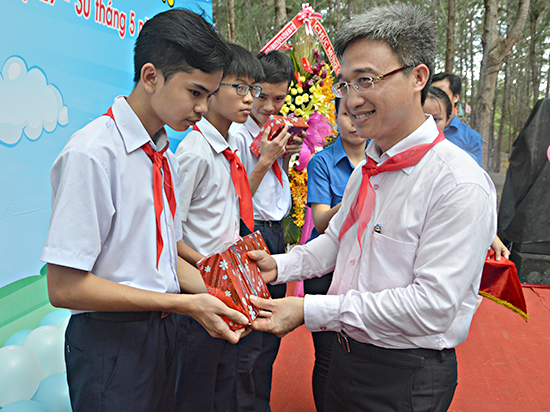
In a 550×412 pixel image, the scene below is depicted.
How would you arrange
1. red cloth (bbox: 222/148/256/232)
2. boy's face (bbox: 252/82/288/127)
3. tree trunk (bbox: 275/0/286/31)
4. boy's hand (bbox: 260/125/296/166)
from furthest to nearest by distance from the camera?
1. tree trunk (bbox: 275/0/286/31)
2. boy's face (bbox: 252/82/288/127)
3. boy's hand (bbox: 260/125/296/166)
4. red cloth (bbox: 222/148/256/232)

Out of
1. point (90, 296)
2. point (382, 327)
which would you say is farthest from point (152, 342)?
point (382, 327)

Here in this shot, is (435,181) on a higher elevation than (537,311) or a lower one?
higher

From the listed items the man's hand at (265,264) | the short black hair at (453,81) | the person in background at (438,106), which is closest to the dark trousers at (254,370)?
the man's hand at (265,264)

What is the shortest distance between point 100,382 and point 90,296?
291 millimetres

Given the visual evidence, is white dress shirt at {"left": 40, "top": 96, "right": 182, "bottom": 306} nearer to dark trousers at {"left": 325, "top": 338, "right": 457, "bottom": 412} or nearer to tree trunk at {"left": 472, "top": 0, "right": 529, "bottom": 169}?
dark trousers at {"left": 325, "top": 338, "right": 457, "bottom": 412}

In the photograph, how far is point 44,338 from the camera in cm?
229

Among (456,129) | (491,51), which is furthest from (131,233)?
(491,51)

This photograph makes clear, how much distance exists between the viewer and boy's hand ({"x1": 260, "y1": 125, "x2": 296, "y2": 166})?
249cm

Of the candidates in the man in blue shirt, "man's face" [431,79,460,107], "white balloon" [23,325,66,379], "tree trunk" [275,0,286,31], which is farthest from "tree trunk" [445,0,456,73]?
"white balloon" [23,325,66,379]

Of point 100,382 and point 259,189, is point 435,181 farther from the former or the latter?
point 259,189

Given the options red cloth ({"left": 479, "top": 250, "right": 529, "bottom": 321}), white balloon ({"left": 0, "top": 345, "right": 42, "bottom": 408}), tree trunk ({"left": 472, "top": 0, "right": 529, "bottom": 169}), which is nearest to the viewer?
red cloth ({"left": 479, "top": 250, "right": 529, "bottom": 321})

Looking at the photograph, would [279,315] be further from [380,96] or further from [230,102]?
[230,102]

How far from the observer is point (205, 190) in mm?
2062

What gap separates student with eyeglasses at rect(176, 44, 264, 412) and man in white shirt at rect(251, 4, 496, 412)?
754 mm
